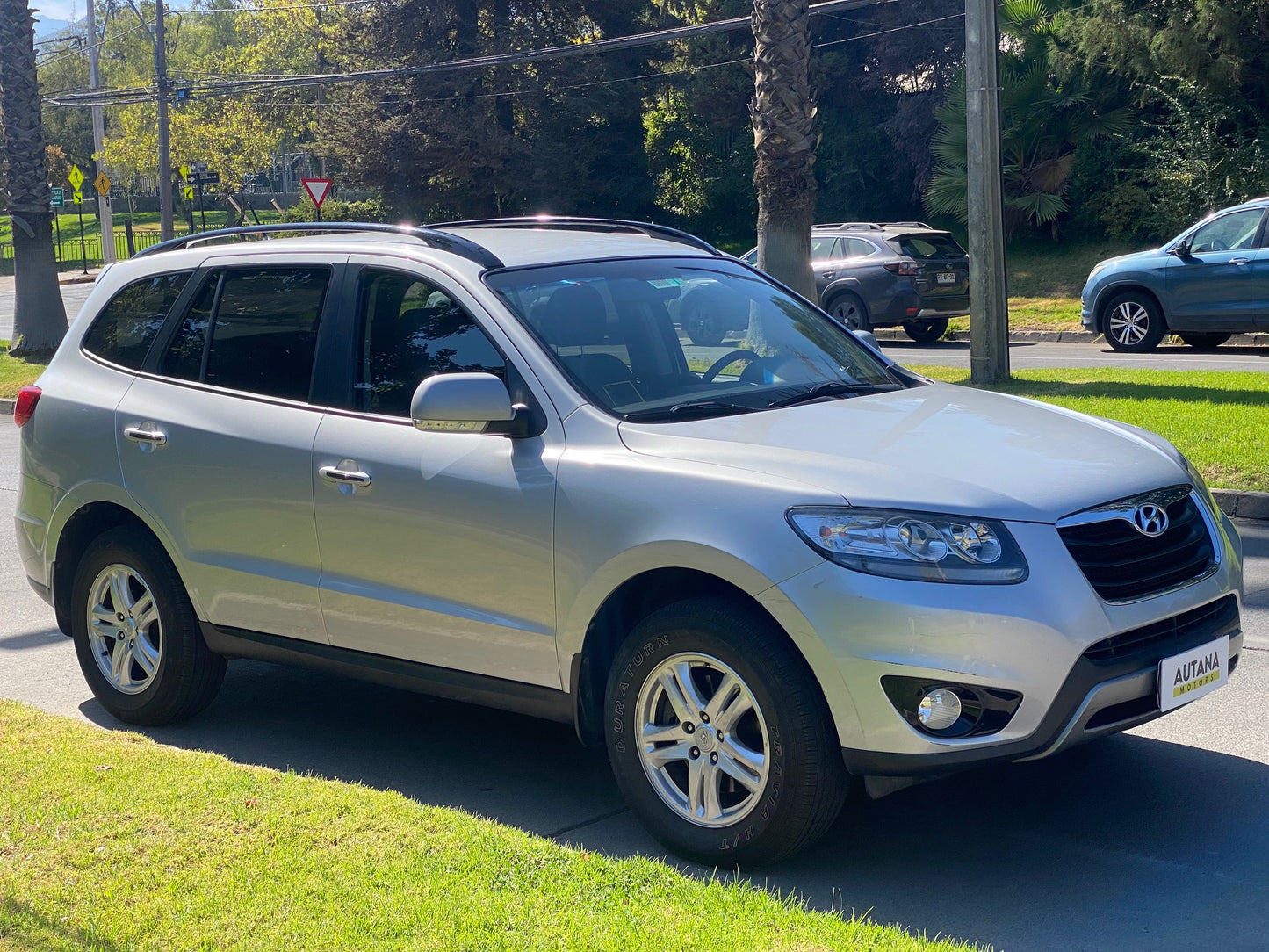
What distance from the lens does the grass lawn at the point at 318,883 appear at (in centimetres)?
355

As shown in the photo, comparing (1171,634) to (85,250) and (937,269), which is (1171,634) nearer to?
(937,269)

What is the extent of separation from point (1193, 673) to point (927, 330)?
2083 cm

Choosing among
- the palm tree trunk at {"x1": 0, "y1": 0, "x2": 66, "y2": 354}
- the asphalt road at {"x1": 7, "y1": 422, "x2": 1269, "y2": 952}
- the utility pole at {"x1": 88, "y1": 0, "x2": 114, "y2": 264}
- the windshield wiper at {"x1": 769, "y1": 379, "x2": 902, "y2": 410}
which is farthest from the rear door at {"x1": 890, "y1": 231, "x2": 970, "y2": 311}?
A: the utility pole at {"x1": 88, "y1": 0, "x2": 114, "y2": 264}

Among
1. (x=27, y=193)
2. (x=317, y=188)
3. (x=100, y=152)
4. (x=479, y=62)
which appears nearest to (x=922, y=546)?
(x=27, y=193)

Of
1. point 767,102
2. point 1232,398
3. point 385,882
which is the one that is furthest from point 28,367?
point 385,882

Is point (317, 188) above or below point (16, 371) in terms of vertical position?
above

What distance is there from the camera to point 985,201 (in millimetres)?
14383

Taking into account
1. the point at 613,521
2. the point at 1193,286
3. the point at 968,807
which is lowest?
the point at 968,807

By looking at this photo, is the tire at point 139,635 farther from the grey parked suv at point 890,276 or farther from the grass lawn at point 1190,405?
the grey parked suv at point 890,276

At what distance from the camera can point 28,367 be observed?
21797mm

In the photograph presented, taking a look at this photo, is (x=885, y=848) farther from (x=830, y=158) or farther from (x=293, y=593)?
(x=830, y=158)

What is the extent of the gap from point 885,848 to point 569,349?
6.20 ft

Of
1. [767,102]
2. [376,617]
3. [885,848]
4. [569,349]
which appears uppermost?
[767,102]

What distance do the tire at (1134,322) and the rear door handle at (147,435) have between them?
15.7 metres
